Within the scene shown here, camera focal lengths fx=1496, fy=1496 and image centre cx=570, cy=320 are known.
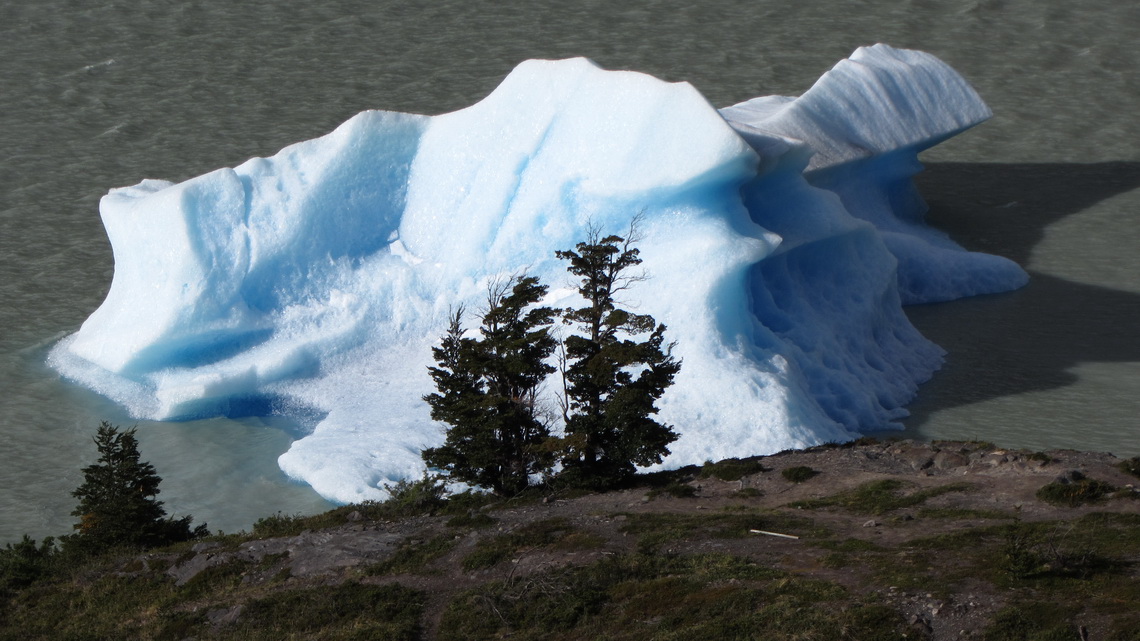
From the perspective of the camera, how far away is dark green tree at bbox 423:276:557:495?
21688 millimetres

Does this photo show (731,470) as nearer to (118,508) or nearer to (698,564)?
(698,564)

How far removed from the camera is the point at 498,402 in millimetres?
21547

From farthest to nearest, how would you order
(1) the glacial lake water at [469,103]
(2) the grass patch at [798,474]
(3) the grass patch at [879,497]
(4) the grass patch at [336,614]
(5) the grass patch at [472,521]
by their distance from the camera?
(1) the glacial lake water at [469,103] < (2) the grass patch at [798,474] < (5) the grass patch at [472,521] < (3) the grass patch at [879,497] < (4) the grass patch at [336,614]

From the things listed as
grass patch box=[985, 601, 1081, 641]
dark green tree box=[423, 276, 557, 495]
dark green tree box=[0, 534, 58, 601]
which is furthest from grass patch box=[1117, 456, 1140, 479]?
dark green tree box=[0, 534, 58, 601]

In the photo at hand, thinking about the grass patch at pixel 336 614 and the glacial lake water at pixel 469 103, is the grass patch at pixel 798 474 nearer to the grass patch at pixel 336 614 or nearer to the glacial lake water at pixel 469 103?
the glacial lake water at pixel 469 103

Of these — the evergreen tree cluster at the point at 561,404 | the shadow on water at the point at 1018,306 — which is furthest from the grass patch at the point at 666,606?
the shadow on water at the point at 1018,306

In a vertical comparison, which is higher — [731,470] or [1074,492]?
[731,470]

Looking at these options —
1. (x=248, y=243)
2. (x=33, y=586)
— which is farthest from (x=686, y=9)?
(x=33, y=586)

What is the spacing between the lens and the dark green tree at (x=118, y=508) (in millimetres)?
22125

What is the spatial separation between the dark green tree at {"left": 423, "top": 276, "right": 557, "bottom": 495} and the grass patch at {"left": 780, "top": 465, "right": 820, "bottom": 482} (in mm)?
3415

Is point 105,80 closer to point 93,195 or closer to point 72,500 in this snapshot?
point 93,195

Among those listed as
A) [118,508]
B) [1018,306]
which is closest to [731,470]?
[118,508]

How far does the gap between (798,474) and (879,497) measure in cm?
159

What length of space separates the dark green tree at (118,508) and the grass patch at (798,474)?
9.28 metres
